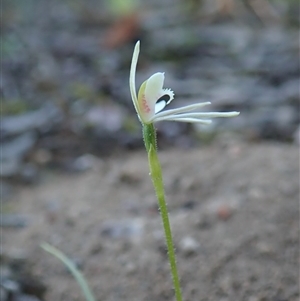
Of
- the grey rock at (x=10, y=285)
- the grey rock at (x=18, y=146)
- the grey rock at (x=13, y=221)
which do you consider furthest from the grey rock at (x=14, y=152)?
the grey rock at (x=10, y=285)

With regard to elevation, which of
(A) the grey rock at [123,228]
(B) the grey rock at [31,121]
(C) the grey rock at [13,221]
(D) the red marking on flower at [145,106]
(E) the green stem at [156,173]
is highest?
(B) the grey rock at [31,121]

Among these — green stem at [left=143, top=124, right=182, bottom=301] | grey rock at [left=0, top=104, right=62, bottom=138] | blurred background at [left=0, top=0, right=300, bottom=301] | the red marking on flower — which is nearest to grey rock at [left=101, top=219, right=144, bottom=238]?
blurred background at [left=0, top=0, right=300, bottom=301]

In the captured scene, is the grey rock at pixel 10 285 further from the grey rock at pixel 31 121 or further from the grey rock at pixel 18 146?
the grey rock at pixel 31 121

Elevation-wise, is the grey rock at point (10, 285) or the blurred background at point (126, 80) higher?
the blurred background at point (126, 80)

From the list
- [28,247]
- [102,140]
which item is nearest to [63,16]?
[102,140]

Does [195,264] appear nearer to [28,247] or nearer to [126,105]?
[28,247]

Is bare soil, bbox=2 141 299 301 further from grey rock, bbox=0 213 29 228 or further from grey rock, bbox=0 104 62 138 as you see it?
grey rock, bbox=0 104 62 138
